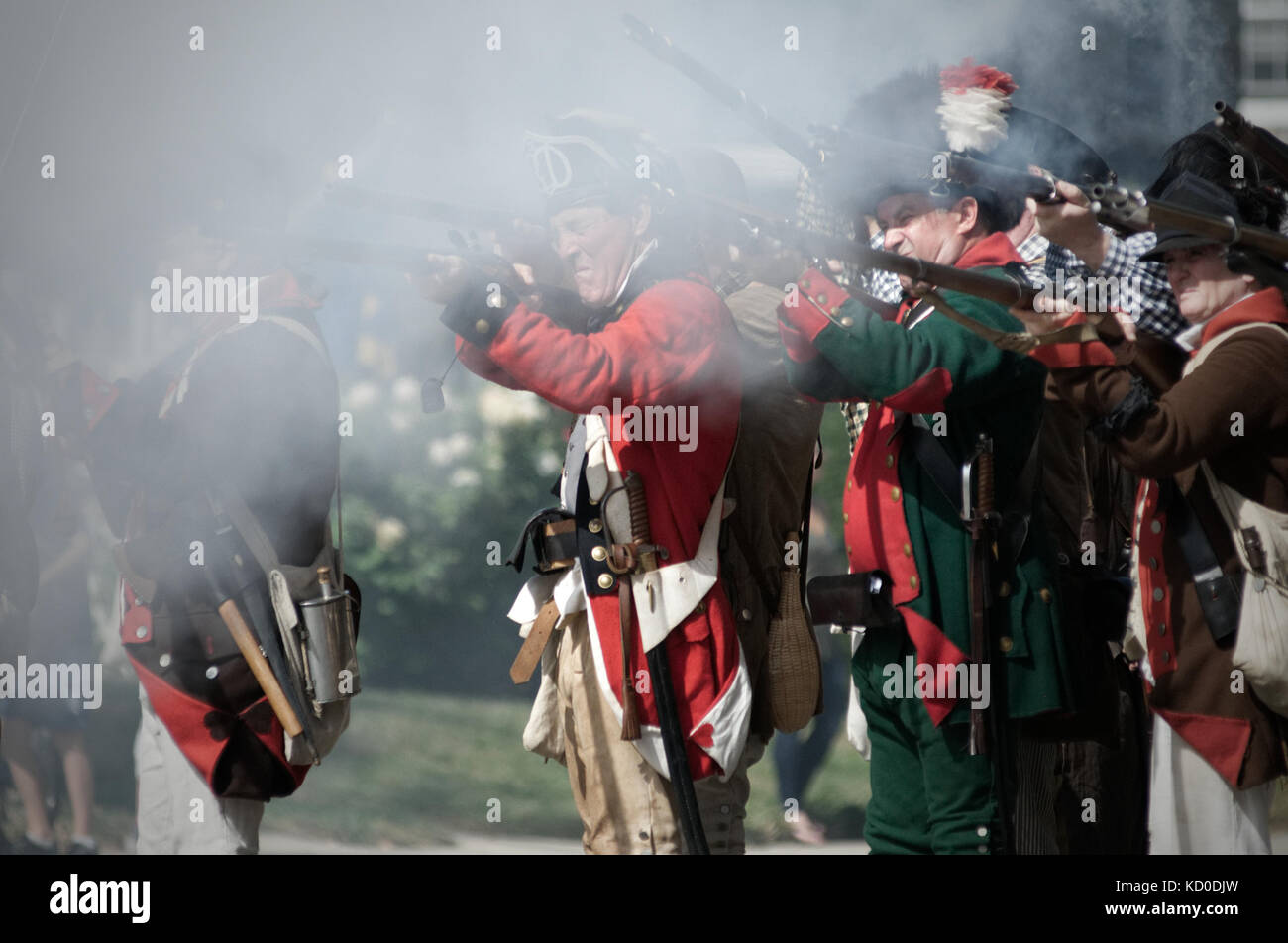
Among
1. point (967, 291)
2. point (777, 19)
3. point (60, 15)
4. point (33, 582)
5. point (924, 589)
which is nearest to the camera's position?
point (967, 291)

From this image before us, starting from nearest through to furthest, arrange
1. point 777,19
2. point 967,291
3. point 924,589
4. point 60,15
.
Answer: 1. point 967,291
2. point 924,589
3. point 60,15
4. point 777,19

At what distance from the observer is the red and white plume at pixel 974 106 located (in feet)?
11.5

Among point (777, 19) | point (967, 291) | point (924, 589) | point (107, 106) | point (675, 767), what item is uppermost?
point (777, 19)

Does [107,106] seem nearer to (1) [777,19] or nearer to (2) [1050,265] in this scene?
(1) [777,19]

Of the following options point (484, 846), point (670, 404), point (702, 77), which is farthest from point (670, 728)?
point (484, 846)

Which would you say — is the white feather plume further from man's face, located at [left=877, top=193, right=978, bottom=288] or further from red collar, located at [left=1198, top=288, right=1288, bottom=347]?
red collar, located at [left=1198, top=288, right=1288, bottom=347]

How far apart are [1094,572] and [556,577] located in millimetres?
1256

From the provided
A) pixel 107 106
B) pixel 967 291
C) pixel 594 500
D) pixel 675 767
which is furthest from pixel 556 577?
pixel 107 106

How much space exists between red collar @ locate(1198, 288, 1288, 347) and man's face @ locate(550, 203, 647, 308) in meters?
1.24

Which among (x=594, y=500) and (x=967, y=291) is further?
(x=594, y=500)

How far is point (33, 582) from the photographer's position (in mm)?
4414

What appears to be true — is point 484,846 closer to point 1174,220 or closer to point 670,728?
point 670,728

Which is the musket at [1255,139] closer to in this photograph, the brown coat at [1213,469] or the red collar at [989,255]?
the brown coat at [1213,469]

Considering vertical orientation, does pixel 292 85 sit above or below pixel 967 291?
above
